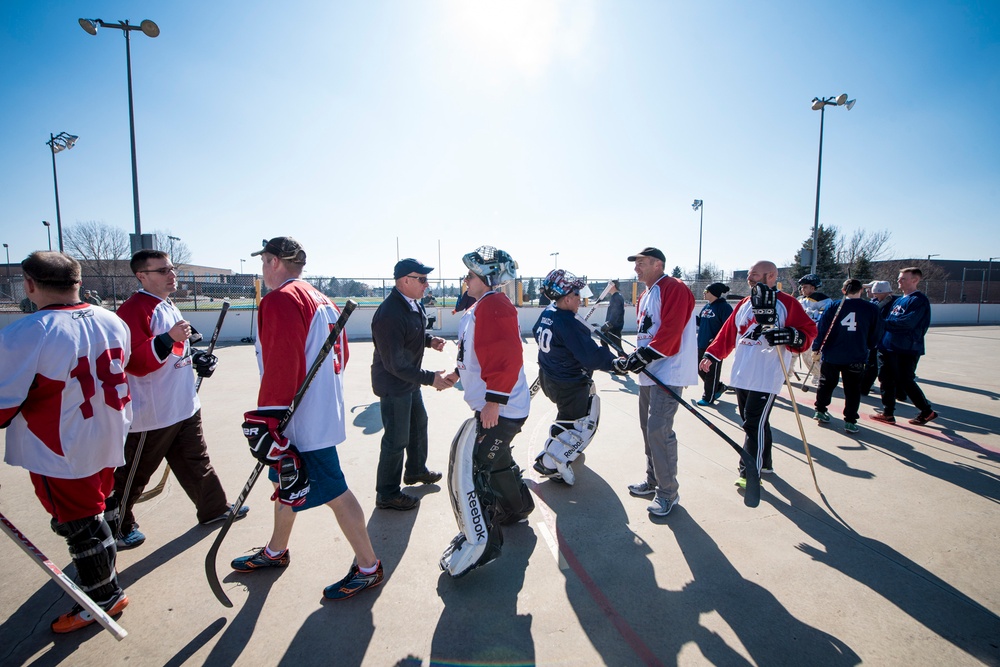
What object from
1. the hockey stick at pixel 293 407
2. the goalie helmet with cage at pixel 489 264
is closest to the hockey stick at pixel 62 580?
the hockey stick at pixel 293 407

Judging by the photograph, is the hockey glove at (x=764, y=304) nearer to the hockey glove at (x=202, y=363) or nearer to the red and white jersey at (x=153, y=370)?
the hockey glove at (x=202, y=363)

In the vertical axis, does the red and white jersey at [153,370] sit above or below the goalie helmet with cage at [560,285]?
below

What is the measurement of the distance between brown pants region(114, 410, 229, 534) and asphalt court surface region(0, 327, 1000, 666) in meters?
0.23

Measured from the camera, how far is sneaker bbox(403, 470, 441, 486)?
4055 millimetres

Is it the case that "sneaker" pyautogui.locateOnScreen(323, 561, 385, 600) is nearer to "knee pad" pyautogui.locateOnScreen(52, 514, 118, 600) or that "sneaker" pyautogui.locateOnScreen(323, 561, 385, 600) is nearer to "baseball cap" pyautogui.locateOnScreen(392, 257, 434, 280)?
"knee pad" pyautogui.locateOnScreen(52, 514, 118, 600)

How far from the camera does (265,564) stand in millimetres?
2771

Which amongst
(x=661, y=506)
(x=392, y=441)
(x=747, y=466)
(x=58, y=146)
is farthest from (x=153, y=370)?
(x=58, y=146)

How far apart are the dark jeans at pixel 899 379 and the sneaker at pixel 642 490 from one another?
451 cm

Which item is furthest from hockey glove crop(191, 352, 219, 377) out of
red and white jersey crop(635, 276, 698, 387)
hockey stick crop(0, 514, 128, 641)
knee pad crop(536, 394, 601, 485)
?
red and white jersey crop(635, 276, 698, 387)

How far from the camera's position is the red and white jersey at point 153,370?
275cm

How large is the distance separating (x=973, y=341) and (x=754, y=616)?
65.6 feet

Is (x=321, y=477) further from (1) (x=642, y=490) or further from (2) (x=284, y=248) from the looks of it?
(1) (x=642, y=490)

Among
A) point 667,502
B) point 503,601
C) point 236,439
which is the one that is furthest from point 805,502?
point 236,439

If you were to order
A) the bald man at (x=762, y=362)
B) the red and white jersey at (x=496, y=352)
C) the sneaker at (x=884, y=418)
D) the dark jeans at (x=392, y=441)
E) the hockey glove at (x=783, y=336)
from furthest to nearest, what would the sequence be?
the sneaker at (x=884, y=418) → the bald man at (x=762, y=362) → the hockey glove at (x=783, y=336) → the dark jeans at (x=392, y=441) → the red and white jersey at (x=496, y=352)
